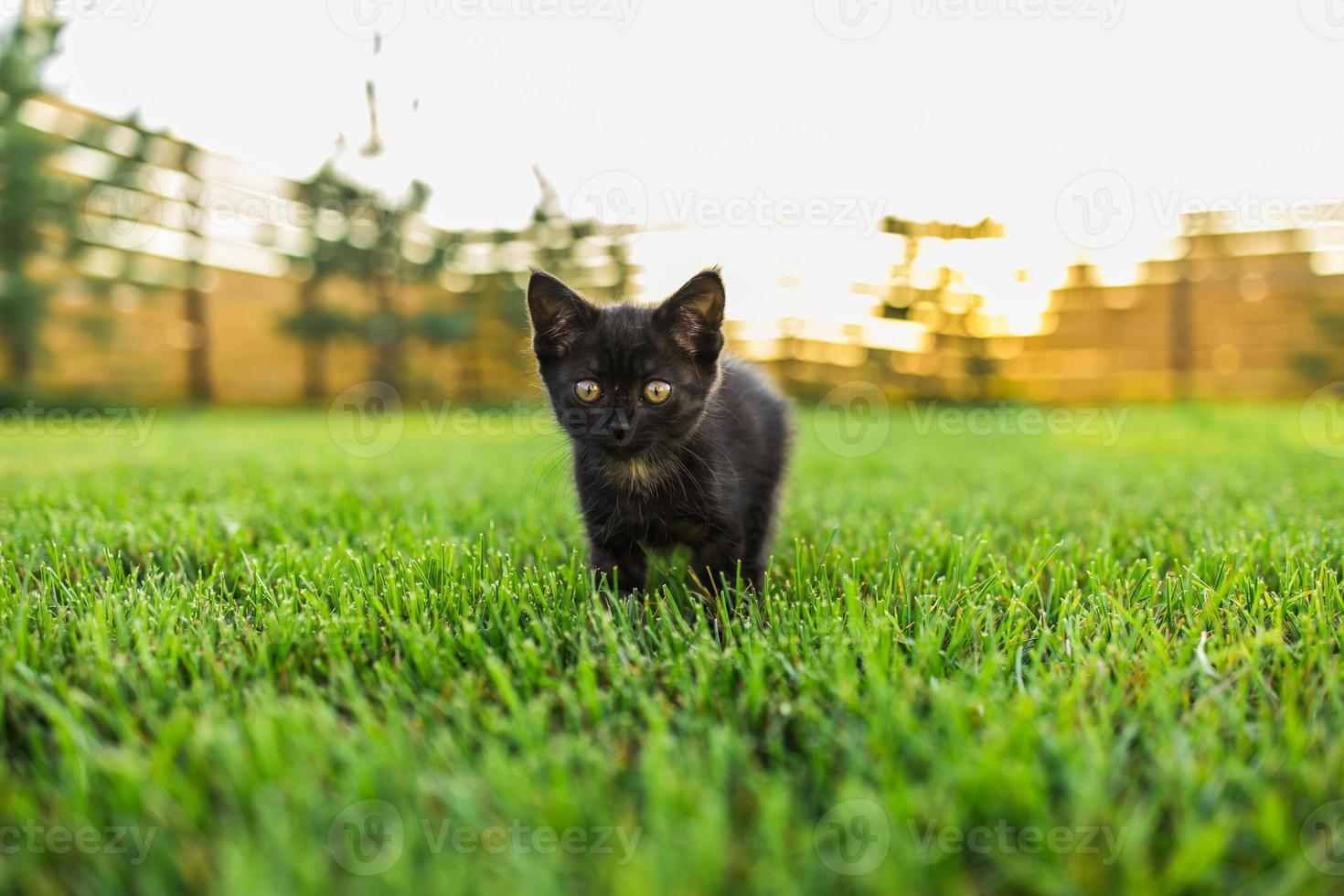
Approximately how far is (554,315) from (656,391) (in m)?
0.40

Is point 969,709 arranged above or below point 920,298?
below

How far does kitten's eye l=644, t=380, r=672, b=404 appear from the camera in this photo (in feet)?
6.53

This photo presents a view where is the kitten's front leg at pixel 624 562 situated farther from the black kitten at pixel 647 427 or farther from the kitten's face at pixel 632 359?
the kitten's face at pixel 632 359

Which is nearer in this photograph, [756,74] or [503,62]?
[503,62]

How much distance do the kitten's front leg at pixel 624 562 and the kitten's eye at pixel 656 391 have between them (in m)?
0.40

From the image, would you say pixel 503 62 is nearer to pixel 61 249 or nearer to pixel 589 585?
pixel 589 585

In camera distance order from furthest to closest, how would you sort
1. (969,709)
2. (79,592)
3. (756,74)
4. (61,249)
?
(61,249) < (756,74) < (79,592) < (969,709)

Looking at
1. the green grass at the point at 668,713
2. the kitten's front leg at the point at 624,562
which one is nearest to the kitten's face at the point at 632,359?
the kitten's front leg at the point at 624,562

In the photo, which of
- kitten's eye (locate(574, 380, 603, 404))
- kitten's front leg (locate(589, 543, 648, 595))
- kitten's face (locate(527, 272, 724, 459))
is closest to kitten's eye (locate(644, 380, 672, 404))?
kitten's face (locate(527, 272, 724, 459))

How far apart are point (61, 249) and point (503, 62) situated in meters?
8.30

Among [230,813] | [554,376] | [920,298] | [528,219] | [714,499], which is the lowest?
[230,813]

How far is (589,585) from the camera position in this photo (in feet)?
5.40

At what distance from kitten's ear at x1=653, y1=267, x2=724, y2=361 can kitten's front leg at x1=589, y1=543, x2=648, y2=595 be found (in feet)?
1.97

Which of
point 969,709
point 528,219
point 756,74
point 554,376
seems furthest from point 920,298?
point 969,709
